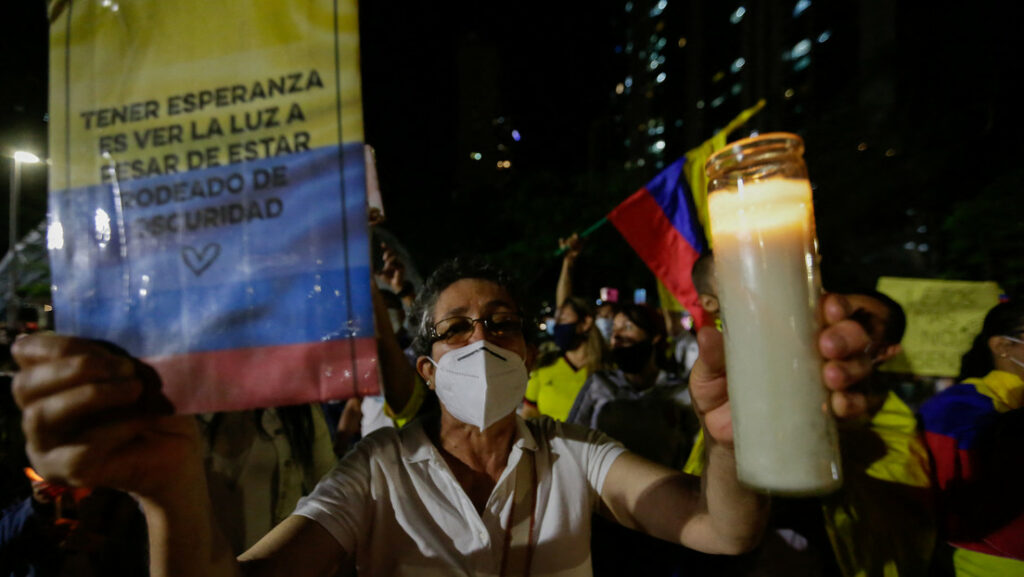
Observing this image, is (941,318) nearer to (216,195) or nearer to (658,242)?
(658,242)

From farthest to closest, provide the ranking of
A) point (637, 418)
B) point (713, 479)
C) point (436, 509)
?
point (637, 418) < point (436, 509) < point (713, 479)

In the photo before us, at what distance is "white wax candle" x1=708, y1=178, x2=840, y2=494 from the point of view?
3.70ft

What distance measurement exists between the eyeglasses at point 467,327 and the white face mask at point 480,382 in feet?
0.20

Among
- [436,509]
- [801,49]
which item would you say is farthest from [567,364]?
[801,49]

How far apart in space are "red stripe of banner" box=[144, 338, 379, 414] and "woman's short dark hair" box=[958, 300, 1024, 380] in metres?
3.36

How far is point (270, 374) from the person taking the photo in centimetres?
122

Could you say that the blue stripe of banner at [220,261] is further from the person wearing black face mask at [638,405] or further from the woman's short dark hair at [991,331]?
the woman's short dark hair at [991,331]

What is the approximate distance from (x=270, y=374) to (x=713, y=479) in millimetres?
1240

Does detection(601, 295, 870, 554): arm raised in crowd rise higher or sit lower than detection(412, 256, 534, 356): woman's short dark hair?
lower

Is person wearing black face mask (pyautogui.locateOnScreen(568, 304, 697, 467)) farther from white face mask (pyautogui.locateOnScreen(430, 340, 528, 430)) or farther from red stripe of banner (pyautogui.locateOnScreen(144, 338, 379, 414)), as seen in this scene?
red stripe of banner (pyautogui.locateOnScreen(144, 338, 379, 414))

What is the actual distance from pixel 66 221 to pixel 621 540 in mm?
3088

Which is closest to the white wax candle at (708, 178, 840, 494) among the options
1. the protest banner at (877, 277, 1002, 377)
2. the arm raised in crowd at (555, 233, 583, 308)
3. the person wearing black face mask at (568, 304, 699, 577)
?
the person wearing black face mask at (568, 304, 699, 577)

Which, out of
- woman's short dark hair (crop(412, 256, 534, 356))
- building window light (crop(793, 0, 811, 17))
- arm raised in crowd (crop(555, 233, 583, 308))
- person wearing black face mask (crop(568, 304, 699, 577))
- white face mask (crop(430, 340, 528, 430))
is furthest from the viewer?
building window light (crop(793, 0, 811, 17))

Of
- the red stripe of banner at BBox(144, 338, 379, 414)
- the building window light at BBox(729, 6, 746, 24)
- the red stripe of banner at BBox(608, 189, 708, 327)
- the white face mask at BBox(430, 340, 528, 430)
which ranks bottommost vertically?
the white face mask at BBox(430, 340, 528, 430)
